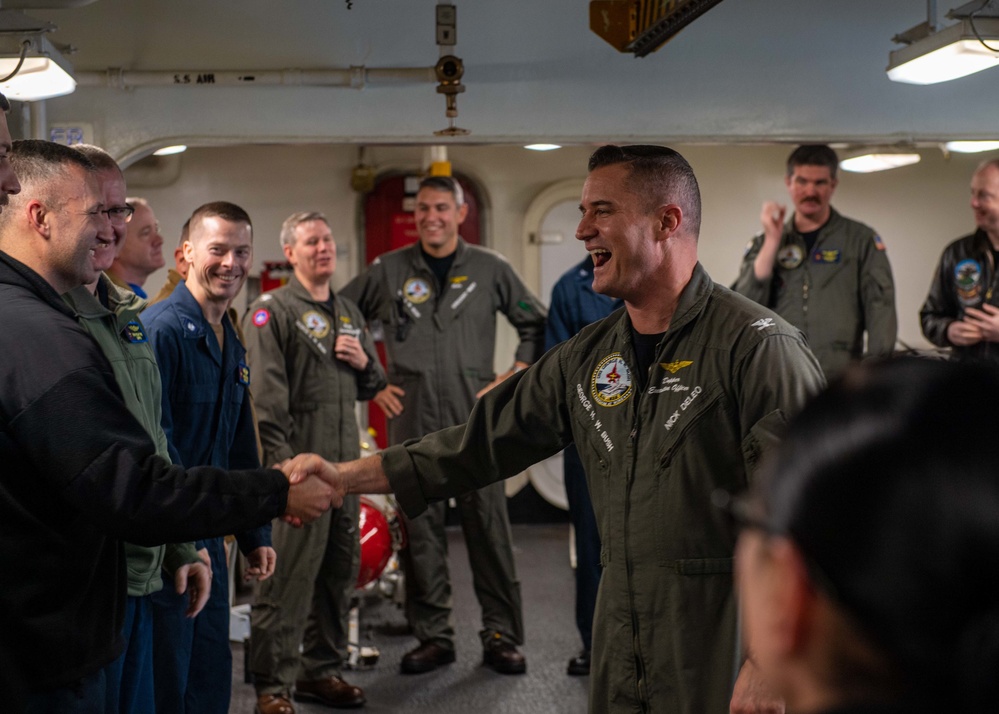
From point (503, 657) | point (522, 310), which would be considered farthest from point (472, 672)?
point (522, 310)

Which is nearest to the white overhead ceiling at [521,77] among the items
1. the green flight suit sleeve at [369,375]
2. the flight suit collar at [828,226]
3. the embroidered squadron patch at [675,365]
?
the flight suit collar at [828,226]

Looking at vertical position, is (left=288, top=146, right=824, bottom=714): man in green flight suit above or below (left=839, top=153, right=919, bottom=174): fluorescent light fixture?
Answer: below

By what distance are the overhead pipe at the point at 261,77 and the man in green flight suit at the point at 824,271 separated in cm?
189

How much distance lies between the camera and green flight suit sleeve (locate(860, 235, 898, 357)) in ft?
16.8

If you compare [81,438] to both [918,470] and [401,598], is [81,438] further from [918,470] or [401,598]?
[401,598]

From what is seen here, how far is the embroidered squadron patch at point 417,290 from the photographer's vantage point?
525 centimetres

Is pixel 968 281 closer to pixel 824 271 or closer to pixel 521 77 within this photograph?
pixel 824 271

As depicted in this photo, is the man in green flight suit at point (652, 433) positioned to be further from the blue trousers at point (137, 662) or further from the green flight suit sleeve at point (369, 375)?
the green flight suit sleeve at point (369, 375)

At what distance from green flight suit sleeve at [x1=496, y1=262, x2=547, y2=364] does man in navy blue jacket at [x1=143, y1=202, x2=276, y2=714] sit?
1.89m

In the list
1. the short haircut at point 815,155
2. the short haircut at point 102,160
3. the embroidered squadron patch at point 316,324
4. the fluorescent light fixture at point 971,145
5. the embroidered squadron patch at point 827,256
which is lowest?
the embroidered squadron patch at point 316,324

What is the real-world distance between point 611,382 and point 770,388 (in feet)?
1.33

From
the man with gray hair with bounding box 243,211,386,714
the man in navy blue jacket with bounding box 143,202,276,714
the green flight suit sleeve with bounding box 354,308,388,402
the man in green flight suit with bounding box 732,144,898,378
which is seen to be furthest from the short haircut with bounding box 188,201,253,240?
the man in green flight suit with bounding box 732,144,898,378

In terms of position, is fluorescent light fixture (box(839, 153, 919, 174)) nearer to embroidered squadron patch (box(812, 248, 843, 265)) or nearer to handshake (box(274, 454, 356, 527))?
embroidered squadron patch (box(812, 248, 843, 265))

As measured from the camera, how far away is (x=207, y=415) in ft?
11.3
